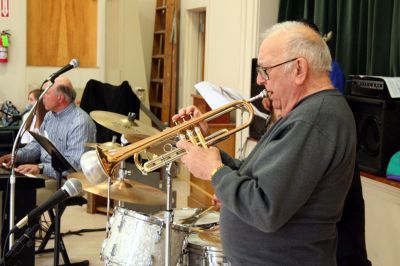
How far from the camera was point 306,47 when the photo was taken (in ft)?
5.28

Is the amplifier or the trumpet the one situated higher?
the amplifier

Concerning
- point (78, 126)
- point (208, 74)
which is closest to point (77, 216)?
point (78, 126)

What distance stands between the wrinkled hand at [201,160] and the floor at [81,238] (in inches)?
91.8

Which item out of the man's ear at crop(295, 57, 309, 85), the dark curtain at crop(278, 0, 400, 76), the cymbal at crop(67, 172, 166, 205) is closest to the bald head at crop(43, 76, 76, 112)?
the cymbal at crop(67, 172, 166, 205)

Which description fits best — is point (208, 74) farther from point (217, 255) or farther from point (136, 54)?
point (217, 255)

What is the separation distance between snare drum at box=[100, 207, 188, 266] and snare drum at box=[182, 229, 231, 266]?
1.8 inches

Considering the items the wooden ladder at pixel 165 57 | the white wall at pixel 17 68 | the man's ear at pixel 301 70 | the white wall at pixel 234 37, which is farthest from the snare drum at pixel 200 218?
the white wall at pixel 17 68

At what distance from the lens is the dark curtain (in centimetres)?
356

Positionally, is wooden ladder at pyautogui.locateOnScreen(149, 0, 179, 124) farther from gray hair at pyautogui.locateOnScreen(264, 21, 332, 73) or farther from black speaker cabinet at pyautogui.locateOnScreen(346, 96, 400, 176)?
gray hair at pyautogui.locateOnScreen(264, 21, 332, 73)

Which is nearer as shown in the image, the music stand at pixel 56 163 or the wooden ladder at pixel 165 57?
the music stand at pixel 56 163

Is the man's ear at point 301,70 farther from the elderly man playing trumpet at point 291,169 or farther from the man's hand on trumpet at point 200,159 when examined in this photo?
the man's hand on trumpet at point 200,159

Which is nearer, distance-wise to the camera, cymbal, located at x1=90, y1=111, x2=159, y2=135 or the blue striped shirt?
cymbal, located at x1=90, y1=111, x2=159, y2=135

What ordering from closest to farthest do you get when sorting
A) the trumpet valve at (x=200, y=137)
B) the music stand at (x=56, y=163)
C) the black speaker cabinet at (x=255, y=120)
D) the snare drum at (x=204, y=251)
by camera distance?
the trumpet valve at (x=200, y=137) < the snare drum at (x=204, y=251) < the music stand at (x=56, y=163) < the black speaker cabinet at (x=255, y=120)

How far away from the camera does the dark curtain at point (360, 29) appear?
11.7 feet
